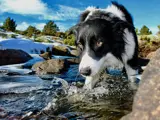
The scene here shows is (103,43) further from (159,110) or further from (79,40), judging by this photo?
(159,110)

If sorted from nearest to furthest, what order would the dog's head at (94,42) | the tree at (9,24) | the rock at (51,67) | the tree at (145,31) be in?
the dog's head at (94,42)
the rock at (51,67)
the tree at (145,31)
the tree at (9,24)

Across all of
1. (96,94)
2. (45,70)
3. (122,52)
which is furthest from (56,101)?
(45,70)

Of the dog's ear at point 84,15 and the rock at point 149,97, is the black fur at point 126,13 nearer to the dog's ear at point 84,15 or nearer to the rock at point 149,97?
the dog's ear at point 84,15

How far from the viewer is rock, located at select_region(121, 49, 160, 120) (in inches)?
91.1

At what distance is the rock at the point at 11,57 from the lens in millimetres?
13609

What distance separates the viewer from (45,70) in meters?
11.3

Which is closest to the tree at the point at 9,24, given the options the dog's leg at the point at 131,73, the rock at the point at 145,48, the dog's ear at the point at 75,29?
the rock at the point at 145,48

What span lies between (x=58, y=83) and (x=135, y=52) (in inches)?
90.8

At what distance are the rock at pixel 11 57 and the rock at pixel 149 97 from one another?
11.4 m

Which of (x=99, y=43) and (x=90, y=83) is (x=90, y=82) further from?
(x=99, y=43)

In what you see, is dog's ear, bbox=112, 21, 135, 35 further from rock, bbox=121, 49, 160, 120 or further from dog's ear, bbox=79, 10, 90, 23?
rock, bbox=121, 49, 160, 120

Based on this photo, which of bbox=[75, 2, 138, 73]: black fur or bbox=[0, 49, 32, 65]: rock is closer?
bbox=[75, 2, 138, 73]: black fur

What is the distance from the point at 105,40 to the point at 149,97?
148 inches

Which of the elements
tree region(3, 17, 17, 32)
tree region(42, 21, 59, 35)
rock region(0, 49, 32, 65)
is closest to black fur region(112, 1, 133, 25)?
rock region(0, 49, 32, 65)
